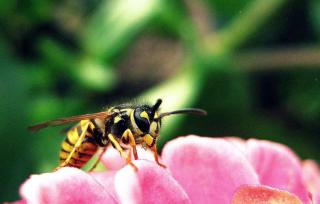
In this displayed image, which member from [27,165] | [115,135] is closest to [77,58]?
[27,165]

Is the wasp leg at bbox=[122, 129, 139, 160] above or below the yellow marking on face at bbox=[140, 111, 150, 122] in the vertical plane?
below

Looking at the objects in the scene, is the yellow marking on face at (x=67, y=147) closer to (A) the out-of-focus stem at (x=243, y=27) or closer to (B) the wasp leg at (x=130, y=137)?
(B) the wasp leg at (x=130, y=137)

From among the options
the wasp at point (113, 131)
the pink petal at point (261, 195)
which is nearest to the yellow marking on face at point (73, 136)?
the wasp at point (113, 131)

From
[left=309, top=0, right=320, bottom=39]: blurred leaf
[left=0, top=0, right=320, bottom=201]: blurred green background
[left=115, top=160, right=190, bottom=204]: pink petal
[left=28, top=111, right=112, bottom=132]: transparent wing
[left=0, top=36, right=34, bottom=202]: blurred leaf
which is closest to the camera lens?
[left=115, top=160, right=190, bottom=204]: pink petal

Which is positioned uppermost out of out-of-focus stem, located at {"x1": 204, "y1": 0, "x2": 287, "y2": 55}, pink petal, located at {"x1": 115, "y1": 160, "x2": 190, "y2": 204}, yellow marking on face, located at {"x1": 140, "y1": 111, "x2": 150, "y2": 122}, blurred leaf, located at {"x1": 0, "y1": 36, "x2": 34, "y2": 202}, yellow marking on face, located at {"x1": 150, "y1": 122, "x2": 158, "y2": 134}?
out-of-focus stem, located at {"x1": 204, "y1": 0, "x2": 287, "y2": 55}

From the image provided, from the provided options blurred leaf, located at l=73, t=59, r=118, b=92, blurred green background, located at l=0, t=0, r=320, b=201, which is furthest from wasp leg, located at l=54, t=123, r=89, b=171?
blurred leaf, located at l=73, t=59, r=118, b=92

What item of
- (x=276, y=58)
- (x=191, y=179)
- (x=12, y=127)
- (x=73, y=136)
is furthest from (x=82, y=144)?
(x=276, y=58)

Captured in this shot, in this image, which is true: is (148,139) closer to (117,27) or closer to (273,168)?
(273,168)

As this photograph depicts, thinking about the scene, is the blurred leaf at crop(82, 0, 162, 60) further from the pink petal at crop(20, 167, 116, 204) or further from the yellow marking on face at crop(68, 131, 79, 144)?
the pink petal at crop(20, 167, 116, 204)
